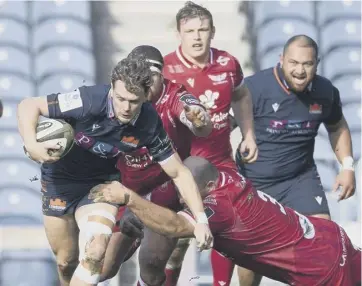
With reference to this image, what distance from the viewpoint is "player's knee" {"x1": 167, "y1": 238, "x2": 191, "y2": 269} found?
690 centimetres

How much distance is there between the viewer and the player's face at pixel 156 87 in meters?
6.02

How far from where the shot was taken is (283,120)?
704 centimetres

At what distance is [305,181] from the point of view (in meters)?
7.05

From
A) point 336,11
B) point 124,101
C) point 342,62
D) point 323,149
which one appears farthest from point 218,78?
point 336,11

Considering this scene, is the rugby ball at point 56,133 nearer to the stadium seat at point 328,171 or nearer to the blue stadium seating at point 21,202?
the blue stadium seating at point 21,202

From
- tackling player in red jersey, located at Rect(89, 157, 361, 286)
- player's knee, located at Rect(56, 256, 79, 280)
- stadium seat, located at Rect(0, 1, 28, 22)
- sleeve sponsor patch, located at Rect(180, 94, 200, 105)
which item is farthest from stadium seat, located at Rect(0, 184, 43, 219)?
tackling player in red jersey, located at Rect(89, 157, 361, 286)

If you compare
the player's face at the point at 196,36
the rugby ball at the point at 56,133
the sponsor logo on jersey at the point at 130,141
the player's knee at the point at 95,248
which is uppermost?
the player's face at the point at 196,36

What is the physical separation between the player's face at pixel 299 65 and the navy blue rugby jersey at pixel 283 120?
12cm

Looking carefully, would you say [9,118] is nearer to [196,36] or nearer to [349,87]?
[349,87]

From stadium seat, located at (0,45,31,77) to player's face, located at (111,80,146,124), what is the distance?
5913 mm

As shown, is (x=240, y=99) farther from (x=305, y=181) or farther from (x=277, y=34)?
(x=277, y=34)

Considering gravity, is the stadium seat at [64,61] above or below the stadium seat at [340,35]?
below

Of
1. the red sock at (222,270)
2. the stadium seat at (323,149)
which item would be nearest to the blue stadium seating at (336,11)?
the stadium seat at (323,149)

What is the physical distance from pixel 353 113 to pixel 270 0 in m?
1.71
